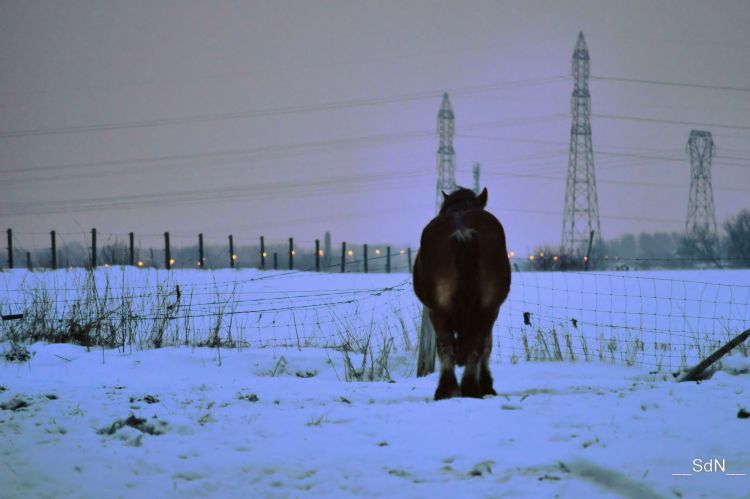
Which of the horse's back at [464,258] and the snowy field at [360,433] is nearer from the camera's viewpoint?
the snowy field at [360,433]

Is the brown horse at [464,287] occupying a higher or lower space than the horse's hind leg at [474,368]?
higher

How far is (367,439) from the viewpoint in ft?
13.5

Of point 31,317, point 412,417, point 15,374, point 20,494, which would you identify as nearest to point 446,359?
point 412,417

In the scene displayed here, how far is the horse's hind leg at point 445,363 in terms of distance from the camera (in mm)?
5531

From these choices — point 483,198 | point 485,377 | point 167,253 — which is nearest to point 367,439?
point 485,377

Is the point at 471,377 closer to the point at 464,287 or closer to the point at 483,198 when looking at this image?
the point at 464,287

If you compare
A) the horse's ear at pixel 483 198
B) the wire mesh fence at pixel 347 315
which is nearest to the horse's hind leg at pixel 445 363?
the horse's ear at pixel 483 198

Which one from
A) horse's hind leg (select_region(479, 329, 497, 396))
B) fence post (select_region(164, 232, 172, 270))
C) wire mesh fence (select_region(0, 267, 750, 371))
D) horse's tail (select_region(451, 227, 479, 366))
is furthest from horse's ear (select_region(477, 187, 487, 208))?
fence post (select_region(164, 232, 172, 270))

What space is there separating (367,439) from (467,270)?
1.81m

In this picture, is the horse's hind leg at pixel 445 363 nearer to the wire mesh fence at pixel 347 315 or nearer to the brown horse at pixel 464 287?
the brown horse at pixel 464 287

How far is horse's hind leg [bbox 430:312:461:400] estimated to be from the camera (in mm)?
5531

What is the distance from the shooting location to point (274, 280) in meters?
23.2

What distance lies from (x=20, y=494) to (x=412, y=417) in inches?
93.4

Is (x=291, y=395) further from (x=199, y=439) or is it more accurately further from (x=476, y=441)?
(x=476, y=441)
